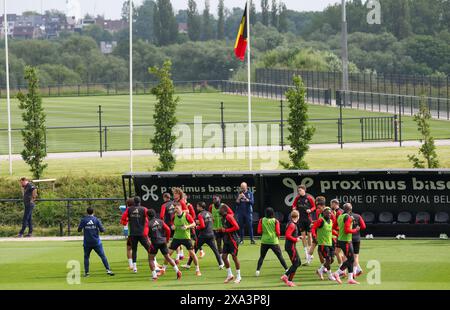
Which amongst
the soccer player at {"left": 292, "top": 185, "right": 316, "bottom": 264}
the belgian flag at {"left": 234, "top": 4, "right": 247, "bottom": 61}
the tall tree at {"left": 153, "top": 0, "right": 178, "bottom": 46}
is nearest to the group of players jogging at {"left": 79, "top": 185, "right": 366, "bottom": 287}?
the soccer player at {"left": 292, "top": 185, "right": 316, "bottom": 264}

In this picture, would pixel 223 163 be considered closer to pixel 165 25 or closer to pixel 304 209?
pixel 304 209

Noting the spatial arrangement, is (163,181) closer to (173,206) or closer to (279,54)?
(173,206)

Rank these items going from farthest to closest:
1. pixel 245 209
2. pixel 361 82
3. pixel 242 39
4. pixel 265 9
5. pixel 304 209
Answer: pixel 265 9 → pixel 361 82 → pixel 242 39 → pixel 245 209 → pixel 304 209

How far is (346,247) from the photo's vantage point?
26.7 meters

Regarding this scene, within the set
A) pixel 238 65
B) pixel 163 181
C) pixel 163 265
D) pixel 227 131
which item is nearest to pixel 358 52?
pixel 238 65

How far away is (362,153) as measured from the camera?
5034 centimetres

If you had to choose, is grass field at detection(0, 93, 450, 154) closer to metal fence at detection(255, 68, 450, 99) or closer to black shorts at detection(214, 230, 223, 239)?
metal fence at detection(255, 68, 450, 99)

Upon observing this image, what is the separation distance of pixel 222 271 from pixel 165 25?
114m

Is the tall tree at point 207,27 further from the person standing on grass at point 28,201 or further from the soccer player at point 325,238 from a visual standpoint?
the soccer player at point 325,238

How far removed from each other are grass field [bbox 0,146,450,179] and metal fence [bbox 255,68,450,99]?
3205 cm

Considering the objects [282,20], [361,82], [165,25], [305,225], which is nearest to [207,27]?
[282,20]

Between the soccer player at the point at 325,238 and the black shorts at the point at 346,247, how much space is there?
0.28 metres

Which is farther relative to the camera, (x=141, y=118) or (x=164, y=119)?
(x=141, y=118)

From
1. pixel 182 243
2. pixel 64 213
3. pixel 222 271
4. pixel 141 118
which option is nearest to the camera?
pixel 182 243
